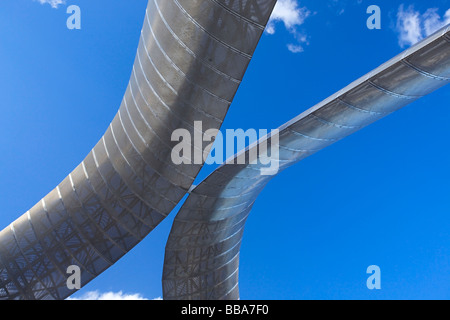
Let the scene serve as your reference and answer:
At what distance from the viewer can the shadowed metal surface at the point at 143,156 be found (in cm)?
975

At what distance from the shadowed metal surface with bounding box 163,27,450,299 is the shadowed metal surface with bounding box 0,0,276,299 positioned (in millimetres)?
2581

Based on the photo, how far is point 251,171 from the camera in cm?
1659

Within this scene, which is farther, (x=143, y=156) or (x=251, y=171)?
(x=251, y=171)

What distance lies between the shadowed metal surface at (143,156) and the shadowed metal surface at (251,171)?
258 centimetres

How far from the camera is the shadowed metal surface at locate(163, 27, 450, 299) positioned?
1048 cm

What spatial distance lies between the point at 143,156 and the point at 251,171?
5.12 m

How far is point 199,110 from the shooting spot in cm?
1185

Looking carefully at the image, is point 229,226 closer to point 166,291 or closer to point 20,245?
point 166,291

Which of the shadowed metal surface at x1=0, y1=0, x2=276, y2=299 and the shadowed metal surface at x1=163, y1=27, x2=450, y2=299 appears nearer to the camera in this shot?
the shadowed metal surface at x1=0, y1=0, x2=276, y2=299

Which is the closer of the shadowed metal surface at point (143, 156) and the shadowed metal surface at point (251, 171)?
the shadowed metal surface at point (143, 156)

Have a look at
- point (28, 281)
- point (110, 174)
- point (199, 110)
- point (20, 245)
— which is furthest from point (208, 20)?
point (28, 281)

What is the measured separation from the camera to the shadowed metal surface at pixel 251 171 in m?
10.5
